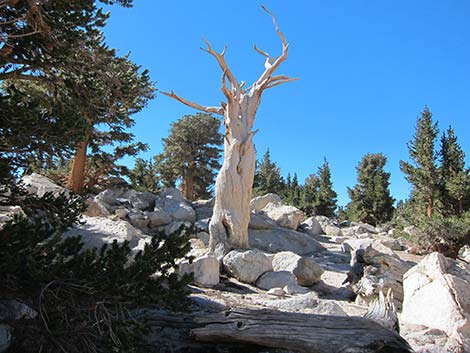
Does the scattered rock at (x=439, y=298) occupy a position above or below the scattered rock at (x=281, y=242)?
below

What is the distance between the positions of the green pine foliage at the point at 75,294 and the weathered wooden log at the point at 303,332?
0.45 meters

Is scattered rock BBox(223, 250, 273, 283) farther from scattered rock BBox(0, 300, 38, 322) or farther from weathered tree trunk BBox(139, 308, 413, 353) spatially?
scattered rock BBox(0, 300, 38, 322)

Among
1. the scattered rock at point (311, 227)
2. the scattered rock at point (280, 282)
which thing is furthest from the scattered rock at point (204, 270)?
the scattered rock at point (311, 227)

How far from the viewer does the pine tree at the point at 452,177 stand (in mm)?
14859

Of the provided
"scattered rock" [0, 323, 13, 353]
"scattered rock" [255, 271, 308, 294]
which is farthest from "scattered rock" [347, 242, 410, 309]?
"scattered rock" [0, 323, 13, 353]

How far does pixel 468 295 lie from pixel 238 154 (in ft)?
20.3

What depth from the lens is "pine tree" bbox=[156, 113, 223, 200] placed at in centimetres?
2533

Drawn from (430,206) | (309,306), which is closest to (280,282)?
(309,306)

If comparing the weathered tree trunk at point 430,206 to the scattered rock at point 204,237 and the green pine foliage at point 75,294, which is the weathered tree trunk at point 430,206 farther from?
the green pine foliage at point 75,294

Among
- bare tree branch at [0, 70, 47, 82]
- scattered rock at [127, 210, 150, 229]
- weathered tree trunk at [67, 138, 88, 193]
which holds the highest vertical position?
weathered tree trunk at [67, 138, 88, 193]

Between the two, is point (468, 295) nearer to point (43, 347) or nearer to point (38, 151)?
point (43, 347)

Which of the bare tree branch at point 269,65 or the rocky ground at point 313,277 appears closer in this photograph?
the rocky ground at point 313,277

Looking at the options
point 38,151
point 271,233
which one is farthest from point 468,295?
point 271,233

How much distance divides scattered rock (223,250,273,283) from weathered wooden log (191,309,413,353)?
13.3ft
